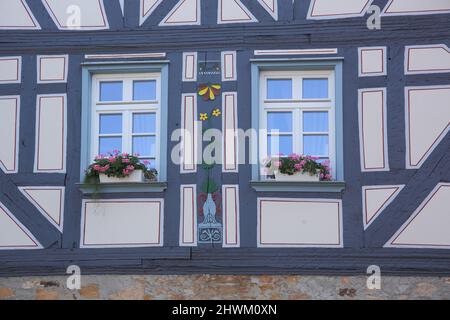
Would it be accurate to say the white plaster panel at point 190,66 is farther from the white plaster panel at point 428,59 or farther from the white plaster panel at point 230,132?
the white plaster panel at point 428,59

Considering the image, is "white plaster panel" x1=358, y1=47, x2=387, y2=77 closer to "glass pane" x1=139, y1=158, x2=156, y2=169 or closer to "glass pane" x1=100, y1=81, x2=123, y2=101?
"glass pane" x1=139, y1=158, x2=156, y2=169

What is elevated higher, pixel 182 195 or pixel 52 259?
pixel 182 195

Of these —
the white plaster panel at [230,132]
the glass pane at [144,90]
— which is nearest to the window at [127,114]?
the glass pane at [144,90]

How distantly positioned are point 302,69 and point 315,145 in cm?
93

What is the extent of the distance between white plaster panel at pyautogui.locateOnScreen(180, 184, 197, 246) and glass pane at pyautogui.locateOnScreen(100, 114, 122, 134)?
1.18 meters

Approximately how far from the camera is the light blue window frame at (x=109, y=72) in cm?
1038

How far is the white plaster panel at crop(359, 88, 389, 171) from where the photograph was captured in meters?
10.1

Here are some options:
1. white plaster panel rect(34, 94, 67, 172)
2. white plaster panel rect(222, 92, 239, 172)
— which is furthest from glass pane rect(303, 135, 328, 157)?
white plaster panel rect(34, 94, 67, 172)

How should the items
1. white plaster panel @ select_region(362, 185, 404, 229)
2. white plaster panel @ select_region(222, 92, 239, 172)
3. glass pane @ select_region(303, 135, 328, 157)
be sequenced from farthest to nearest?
glass pane @ select_region(303, 135, 328, 157) < white plaster panel @ select_region(222, 92, 239, 172) < white plaster panel @ select_region(362, 185, 404, 229)

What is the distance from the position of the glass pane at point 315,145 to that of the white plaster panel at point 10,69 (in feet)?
11.7

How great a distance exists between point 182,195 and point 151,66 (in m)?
1.63

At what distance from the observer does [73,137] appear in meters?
10.5
